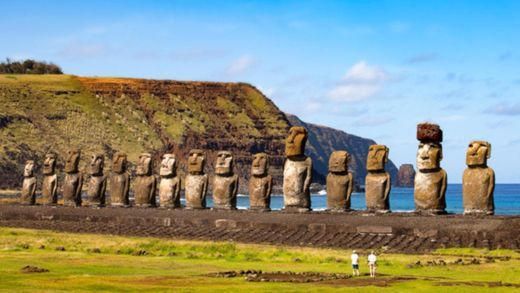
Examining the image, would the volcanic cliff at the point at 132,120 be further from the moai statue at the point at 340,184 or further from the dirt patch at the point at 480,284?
the dirt patch at the point at 480,284

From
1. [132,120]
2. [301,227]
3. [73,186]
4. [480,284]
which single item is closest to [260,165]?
[301,227]

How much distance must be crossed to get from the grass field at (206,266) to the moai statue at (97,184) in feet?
29.7

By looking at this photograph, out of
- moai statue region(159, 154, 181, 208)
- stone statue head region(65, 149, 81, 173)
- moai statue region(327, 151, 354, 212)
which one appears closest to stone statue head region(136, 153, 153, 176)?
moai statue region(159, 154, 181, 208)

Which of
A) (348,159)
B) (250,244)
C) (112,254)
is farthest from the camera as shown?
(348,159)

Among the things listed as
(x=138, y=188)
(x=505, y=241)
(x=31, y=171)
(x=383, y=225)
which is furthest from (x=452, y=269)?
(x=31, y=171)

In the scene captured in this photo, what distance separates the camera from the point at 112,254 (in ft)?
89.6

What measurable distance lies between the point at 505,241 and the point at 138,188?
1625cm

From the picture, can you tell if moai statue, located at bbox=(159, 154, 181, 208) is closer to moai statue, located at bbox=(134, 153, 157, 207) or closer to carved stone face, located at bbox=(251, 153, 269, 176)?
moai statue, located at bbox=(134, 153, 157, 207)

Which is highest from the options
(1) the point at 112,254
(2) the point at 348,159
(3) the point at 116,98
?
(3) the point at 116,98

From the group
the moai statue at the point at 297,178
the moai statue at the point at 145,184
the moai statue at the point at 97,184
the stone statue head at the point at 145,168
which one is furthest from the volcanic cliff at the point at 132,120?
the moai statue at the point at 297,178

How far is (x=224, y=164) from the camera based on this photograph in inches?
1410

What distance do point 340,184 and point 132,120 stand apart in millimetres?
115326

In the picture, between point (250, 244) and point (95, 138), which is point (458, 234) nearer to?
point (250, 244)

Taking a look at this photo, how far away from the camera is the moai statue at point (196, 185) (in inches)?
1436
